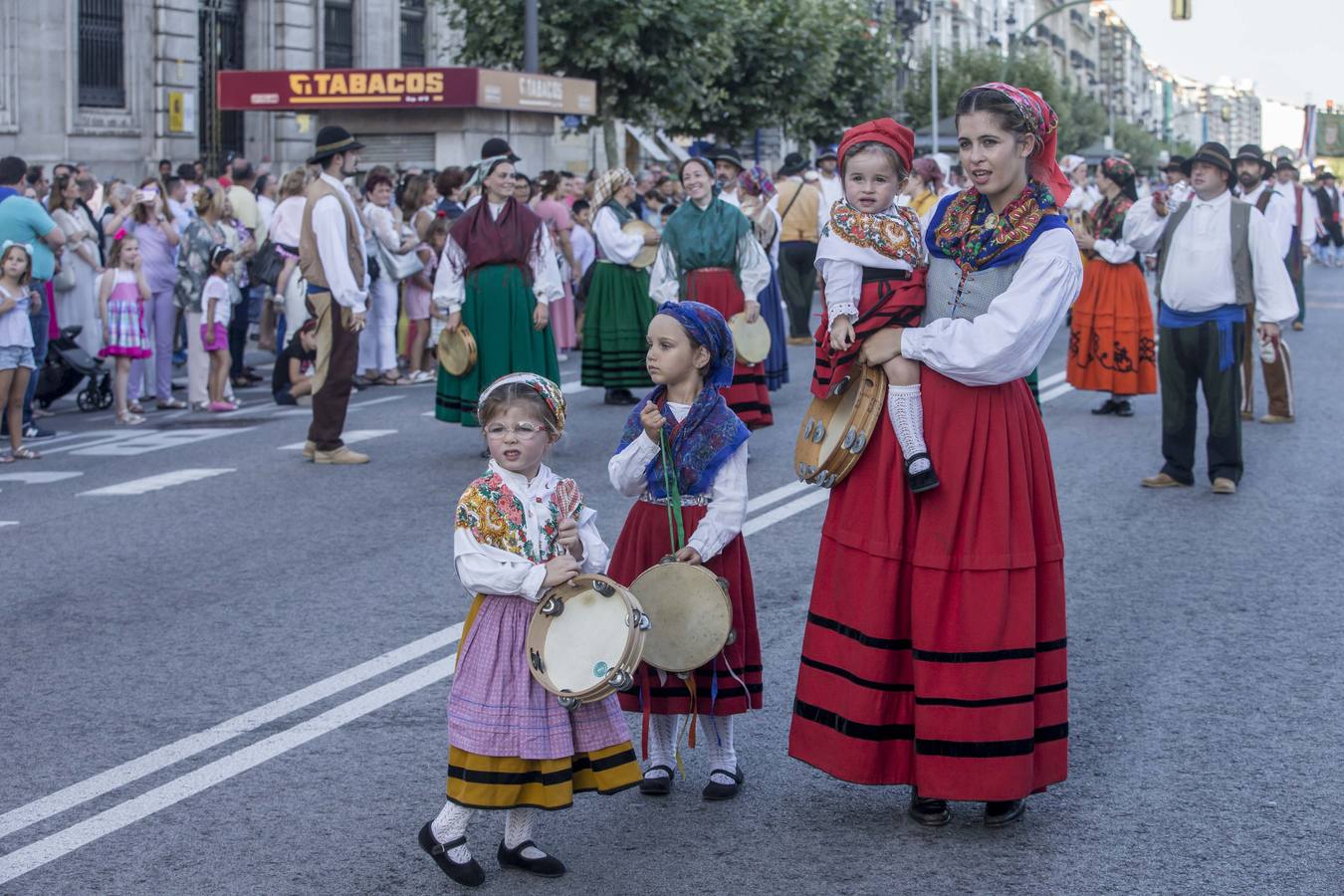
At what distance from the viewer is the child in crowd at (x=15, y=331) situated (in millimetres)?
11680

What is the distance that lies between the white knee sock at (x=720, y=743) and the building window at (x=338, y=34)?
2972 cm

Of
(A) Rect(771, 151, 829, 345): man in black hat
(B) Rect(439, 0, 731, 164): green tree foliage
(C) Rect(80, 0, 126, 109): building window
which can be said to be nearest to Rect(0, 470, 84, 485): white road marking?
(A) Rect(771, 151, 829, 345): man in black hat

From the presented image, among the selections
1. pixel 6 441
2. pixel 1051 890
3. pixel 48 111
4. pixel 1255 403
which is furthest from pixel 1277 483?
pixel 48 111

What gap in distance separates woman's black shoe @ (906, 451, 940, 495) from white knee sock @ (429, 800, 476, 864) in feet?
4.36

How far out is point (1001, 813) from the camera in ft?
16.2

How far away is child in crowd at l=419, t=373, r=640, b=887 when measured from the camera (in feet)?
14.6

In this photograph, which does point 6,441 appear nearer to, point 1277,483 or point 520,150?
point 1277,483

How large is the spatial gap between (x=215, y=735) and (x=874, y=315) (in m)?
2.42

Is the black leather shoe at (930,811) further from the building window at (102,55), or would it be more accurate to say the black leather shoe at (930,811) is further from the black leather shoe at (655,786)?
the building window at (102,55)

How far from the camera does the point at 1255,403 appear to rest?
571 inches

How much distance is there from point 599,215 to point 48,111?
1453cm

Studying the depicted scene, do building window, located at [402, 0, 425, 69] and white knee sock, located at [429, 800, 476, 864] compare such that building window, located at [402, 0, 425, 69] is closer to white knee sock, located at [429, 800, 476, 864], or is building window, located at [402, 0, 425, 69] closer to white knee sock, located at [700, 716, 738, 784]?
white knee sock, located at [700, 716, 738, 784]

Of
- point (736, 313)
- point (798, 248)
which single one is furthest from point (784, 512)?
point (798, 248)

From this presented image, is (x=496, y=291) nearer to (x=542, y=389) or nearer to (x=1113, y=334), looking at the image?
(x=1113, y=334)
